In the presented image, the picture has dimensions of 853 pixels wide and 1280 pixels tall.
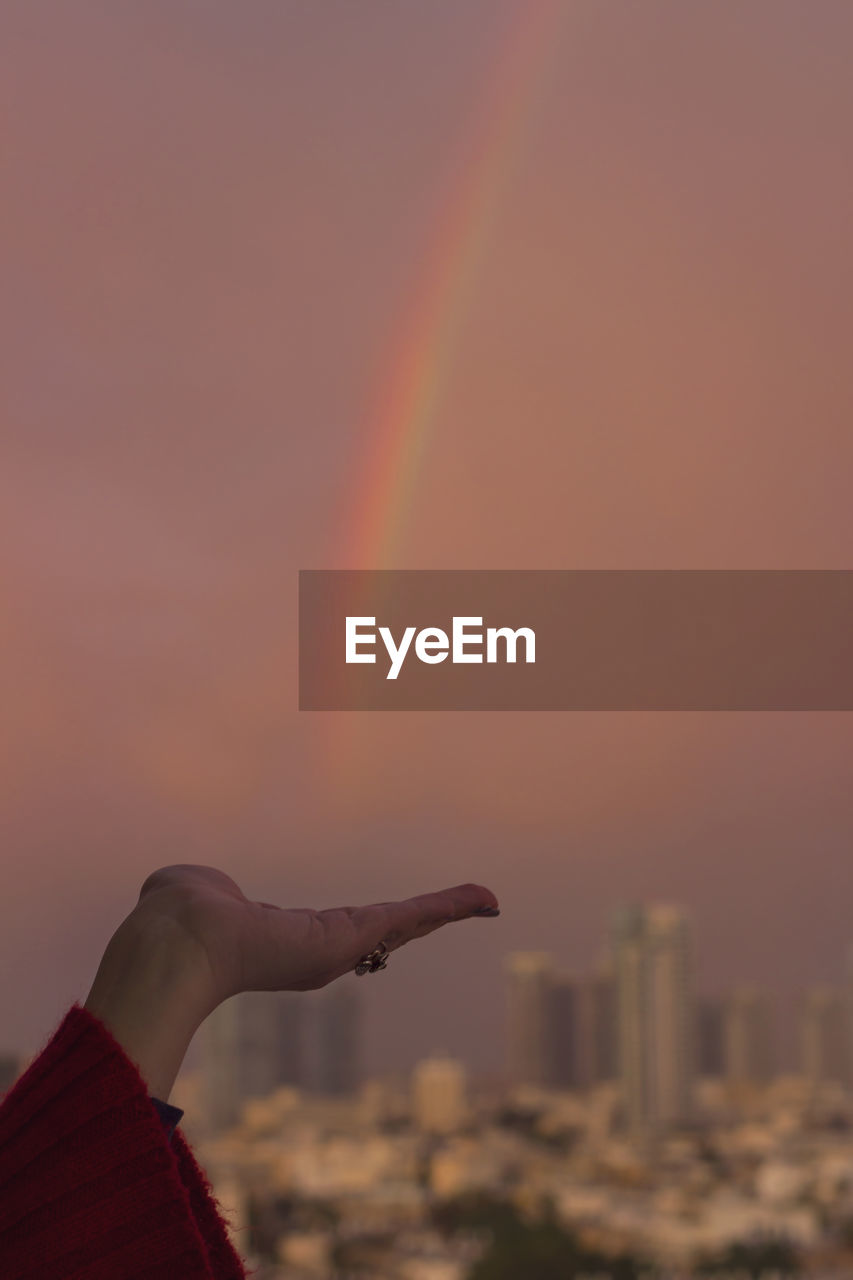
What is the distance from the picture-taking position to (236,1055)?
504 inches

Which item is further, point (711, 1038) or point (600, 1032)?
point (600, 1032)

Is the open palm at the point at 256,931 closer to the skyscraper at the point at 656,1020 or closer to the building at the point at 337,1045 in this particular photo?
the building at the point at 337,1045

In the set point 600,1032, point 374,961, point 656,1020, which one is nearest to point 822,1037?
point 656,1020

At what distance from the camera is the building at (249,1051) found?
1244cm

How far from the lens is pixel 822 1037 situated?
1404 centimetres

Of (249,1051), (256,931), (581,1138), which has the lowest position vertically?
(581,1138)

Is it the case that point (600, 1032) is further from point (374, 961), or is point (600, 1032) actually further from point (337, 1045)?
point (374, 961)

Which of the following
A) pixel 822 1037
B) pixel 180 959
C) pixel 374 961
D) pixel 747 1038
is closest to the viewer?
pixel 180 959

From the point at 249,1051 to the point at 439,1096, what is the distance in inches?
96.2

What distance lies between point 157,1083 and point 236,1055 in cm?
1298

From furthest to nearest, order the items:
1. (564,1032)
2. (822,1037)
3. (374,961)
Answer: (564,1032) → (822,1037) → (374,961)

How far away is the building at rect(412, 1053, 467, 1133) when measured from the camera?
14.3 metres

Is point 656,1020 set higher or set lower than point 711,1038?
higher

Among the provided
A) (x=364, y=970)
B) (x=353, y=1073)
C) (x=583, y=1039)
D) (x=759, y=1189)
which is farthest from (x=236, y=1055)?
(x=364, y=970)
